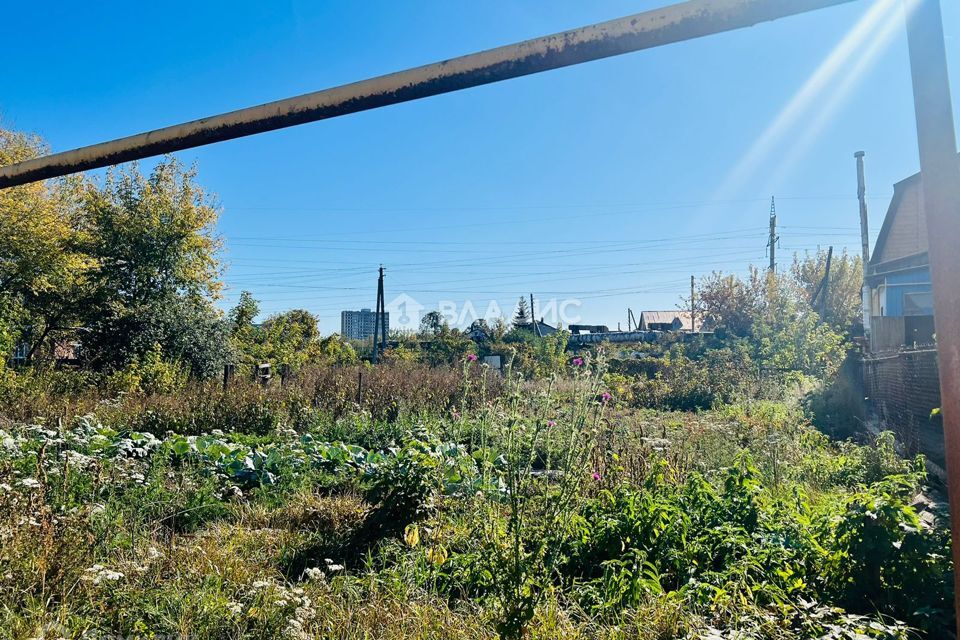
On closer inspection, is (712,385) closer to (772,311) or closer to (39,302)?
(772,311)

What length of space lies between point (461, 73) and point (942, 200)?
2.22ft

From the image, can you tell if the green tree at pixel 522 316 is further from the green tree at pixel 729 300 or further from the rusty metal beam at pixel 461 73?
the rusty metal beam at pixel 461 73

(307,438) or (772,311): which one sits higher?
(772,311)

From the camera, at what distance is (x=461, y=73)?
93cm

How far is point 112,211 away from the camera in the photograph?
645 inches

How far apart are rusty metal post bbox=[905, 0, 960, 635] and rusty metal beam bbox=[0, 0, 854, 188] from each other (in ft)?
0.40

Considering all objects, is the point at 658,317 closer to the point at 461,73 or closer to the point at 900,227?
the point at 900,227

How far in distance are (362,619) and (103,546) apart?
152cm

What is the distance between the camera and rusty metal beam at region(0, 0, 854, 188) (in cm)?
78

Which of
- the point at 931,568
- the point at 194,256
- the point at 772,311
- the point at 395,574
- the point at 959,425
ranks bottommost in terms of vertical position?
the point at 395,574

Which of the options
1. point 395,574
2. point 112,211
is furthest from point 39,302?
point 395,574

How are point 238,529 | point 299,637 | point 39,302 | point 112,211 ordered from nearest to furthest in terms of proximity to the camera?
point 299,637
point 238,529
point 39,302
point 112,211

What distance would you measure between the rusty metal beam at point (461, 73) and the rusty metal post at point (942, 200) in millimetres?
121

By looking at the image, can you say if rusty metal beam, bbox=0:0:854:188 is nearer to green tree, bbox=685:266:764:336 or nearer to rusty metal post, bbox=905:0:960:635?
rusty metal post, bbox=905:0:960:635
